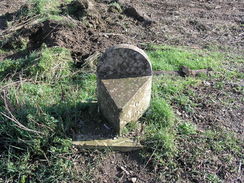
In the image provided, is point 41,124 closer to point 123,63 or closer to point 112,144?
point 112,144

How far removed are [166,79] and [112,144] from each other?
1912 mm

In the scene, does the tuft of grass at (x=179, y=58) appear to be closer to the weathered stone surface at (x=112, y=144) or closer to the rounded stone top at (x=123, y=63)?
the rounded stone top at (x=123, y=63)

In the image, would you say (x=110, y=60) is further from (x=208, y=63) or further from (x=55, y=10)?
(x=55, y=10)

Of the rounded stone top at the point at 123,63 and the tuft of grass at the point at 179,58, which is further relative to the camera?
the tuft of grass at the point at 179,58

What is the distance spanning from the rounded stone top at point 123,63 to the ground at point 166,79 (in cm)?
65

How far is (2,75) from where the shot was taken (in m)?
4.71

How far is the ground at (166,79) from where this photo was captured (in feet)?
10.3

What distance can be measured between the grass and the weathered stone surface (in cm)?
12

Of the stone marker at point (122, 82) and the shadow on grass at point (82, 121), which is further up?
the stone marker at point (122, 82)

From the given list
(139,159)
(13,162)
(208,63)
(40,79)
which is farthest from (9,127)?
(208,63)

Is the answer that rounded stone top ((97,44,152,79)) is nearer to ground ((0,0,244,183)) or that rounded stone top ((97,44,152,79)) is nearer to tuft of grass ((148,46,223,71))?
ground ((0,0,244,183))

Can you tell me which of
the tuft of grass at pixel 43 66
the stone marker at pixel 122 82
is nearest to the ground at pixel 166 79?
the tuft of grass at pixel 43 66

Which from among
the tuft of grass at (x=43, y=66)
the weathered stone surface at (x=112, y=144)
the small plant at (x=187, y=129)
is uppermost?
the tuft of grass at (x=43, y=66)

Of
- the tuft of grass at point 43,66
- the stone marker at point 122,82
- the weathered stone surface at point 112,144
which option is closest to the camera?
the stone marker at point 122,82
